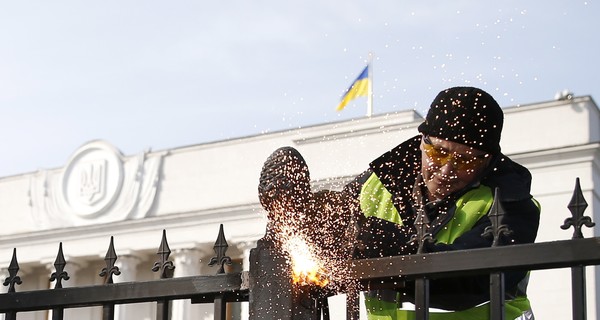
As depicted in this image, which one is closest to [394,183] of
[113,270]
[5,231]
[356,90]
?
[113,270]

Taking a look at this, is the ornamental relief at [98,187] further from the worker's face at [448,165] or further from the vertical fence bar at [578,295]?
the vertical fence bar at [578,295]

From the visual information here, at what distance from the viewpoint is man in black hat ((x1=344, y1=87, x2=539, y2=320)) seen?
9.29 feet

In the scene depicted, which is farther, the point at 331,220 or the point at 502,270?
the point at 331,220

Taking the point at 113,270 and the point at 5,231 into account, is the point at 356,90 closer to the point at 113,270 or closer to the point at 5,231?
the point at 5,231

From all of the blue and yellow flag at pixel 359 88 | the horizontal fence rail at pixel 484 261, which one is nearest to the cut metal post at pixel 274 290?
the horizontal fence rail at pixel 484 261

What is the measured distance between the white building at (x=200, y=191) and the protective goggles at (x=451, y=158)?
21418mm

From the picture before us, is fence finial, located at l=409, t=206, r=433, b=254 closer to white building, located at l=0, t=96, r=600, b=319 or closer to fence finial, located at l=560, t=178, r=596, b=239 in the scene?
fence finial, located at l=560, t=178, r=596, b=239

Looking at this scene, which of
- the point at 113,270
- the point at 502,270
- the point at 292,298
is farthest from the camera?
the point at 113,270

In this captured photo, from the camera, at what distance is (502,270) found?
8.38 feet

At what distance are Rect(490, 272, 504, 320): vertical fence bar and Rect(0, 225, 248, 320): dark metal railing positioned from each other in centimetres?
65

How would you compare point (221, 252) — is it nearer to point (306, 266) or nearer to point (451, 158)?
point (306, 266)

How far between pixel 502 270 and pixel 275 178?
0.59 metres

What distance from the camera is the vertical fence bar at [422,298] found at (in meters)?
2.61

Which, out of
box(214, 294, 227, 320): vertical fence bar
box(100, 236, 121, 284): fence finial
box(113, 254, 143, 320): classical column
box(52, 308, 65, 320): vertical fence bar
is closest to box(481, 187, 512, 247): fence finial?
box(214, 294, 227, 320): vertical fence bar
